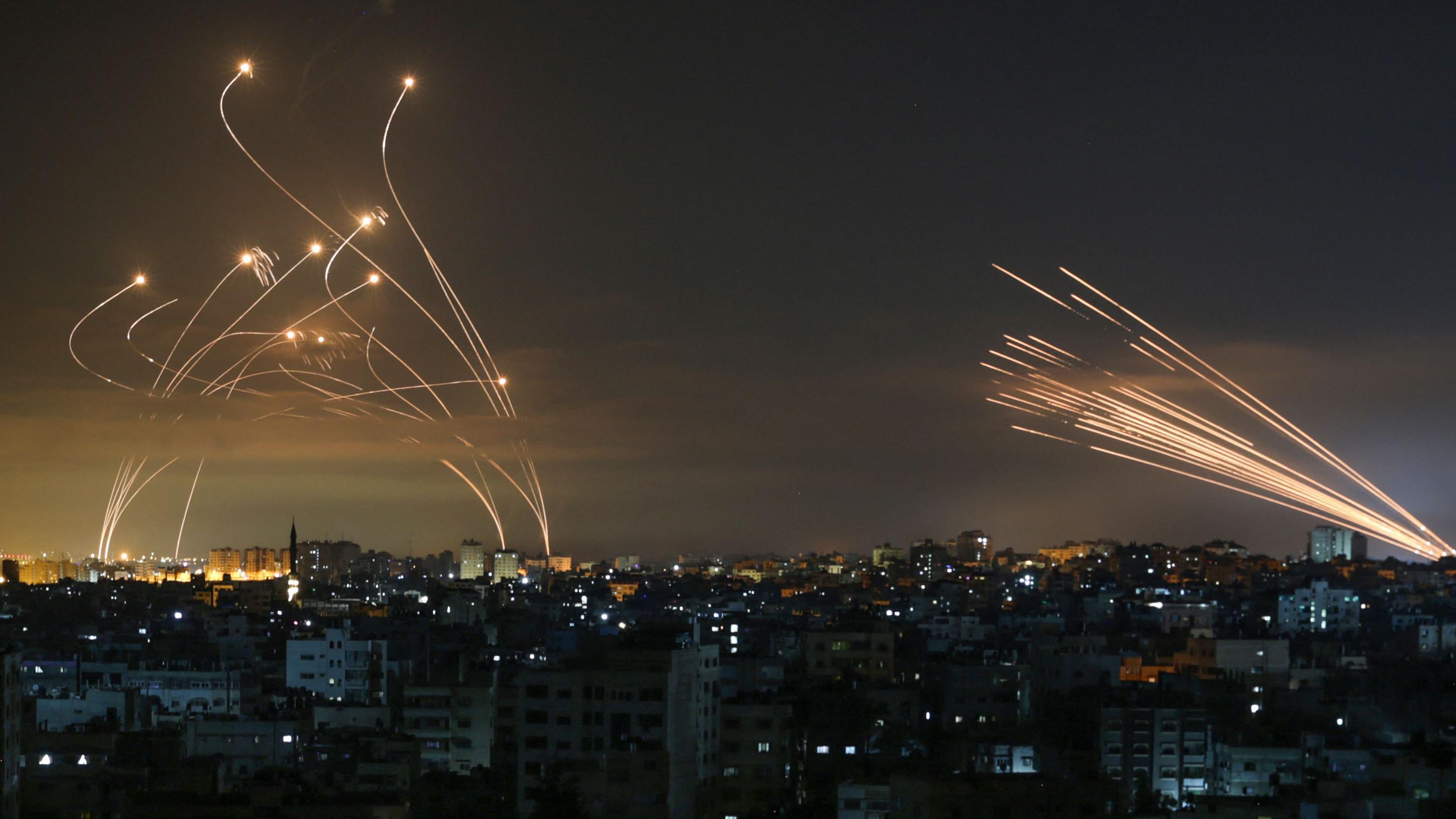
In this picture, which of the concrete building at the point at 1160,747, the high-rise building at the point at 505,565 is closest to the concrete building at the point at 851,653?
the concrete building at the point at 1160,747

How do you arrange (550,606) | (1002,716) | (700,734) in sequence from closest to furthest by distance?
(700,734), (1002,716), (550,606)

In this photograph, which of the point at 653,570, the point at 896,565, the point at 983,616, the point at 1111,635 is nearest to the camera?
the point at 1111,635

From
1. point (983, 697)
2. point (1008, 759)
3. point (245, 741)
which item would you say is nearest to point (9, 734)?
point (245, 741)

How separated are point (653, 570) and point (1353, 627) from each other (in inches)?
2318

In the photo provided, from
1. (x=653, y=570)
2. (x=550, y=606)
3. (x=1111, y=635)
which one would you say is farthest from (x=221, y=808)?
(x=653, y=570)

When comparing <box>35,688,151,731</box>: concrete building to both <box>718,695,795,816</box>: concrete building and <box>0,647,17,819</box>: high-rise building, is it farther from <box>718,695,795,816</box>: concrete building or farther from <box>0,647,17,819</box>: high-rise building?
<box>718,695,795,816</box>: concrete building

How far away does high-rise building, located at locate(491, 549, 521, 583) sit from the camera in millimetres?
79375

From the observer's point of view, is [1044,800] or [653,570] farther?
[653,570]

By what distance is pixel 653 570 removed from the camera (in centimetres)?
9644

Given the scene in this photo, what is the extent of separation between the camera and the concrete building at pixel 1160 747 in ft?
61.4

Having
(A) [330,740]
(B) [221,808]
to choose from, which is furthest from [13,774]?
(A) [330,740]

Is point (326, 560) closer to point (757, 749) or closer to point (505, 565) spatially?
point (505, 565)

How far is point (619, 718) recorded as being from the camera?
662 inches

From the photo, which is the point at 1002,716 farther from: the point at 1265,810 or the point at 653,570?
the point at 653,570
